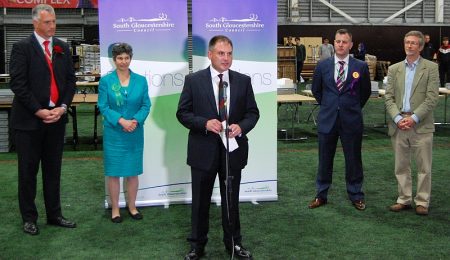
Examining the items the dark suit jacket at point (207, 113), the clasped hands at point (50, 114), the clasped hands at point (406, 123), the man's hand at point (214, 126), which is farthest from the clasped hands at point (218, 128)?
the clasped hands at point (406, 123)

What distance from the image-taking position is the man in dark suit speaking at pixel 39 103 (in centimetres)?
439

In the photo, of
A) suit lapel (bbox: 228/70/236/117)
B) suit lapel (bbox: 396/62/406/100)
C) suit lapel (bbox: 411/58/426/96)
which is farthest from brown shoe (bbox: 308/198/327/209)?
suit lapel (bbox: 228/70/236/117)

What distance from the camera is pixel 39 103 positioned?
445cm

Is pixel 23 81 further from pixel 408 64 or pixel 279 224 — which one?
pixel 408 64

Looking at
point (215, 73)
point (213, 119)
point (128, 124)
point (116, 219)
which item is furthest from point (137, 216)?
point (215, 73)

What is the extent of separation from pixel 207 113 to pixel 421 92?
220 centimetres

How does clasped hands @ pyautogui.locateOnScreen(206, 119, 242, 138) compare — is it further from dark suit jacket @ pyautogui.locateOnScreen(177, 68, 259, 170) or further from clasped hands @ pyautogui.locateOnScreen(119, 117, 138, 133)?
clasped hands @ pyautogui.locateOnScreen(119, 117, 138, 133)

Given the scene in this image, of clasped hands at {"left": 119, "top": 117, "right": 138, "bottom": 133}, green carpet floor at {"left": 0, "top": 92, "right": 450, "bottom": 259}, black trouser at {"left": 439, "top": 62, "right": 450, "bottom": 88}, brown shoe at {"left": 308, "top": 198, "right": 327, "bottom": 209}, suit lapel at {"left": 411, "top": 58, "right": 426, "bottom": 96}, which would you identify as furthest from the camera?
black trouser at {"left": 439, "top": 62, "right": 450, "bottom": 88}

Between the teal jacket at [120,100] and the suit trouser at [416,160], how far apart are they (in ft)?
7.38

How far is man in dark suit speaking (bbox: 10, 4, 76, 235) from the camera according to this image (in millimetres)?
4391

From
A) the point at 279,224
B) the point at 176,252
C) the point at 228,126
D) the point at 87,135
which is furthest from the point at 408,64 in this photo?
the point at 87,135

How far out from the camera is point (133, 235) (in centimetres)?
461

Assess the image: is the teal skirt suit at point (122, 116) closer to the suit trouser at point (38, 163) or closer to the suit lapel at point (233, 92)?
the suit trouser at point (38, 163)

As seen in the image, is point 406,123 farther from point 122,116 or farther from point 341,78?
point 122,116
